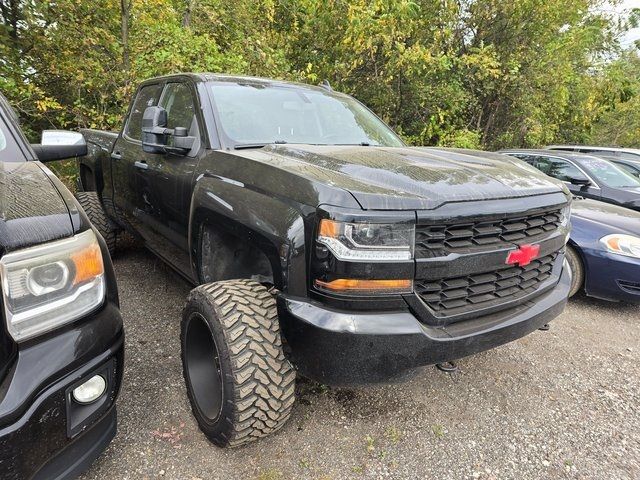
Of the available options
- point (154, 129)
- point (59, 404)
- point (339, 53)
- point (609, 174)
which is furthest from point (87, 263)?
point (339, 53)

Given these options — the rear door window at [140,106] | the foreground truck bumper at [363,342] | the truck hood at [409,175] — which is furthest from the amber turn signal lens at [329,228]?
the rear door window at [140,106]

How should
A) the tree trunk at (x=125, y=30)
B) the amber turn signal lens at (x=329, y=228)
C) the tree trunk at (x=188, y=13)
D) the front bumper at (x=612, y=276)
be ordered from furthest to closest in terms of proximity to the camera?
the tree trunk at (x=188, y=13) → the tree trunk at (x=125, y=30) → the front bumper at (x=612, y=276) → the amber turn signal lens at (x=329, y=228)

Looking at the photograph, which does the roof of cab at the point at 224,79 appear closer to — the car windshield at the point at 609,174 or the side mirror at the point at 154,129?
the side mirror at the point at 154,129

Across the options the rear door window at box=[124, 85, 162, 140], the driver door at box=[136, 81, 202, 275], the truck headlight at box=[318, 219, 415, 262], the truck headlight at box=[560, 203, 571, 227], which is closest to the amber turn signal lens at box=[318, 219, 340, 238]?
the truck headlight at box=[318, 219, 415, 262]

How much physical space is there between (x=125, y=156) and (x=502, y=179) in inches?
120

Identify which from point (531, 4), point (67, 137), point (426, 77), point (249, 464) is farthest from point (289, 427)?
point (531, 4)

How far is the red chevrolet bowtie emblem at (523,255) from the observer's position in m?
2.06

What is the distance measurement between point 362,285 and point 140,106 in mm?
3092

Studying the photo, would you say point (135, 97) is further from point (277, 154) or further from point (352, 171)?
point (352, 171)

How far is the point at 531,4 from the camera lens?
8.81 metres

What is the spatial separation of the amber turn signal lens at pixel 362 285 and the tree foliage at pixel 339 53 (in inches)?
228

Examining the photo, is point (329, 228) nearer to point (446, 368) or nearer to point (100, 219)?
point (446, 368)

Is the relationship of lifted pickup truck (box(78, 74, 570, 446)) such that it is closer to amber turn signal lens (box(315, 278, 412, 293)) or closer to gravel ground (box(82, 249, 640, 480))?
amber turn signal lens (box(315, 278, 412, 293))

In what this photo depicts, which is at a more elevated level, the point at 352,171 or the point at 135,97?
the point at 135,97
